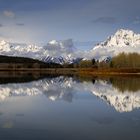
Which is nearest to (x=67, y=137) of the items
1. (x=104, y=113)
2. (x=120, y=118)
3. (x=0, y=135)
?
(x=0, y=135)

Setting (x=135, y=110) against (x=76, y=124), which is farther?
(x=135, y=110)

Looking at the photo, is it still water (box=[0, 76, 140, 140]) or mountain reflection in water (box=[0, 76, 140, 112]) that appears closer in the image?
still water (box=[0, 76, 140, 140])

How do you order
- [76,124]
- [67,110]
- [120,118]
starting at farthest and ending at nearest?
[67,110], [120,118], [76,124]

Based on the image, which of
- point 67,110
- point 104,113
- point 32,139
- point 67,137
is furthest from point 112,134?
point 67,110

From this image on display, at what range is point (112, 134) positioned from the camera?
50.1 ft

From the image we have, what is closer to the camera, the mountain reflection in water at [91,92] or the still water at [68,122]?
the still water at [68,122]

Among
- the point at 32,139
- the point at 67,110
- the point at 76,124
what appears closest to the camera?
the point at 32,139

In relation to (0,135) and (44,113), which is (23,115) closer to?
(44,113)

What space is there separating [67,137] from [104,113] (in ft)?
→ 24.9

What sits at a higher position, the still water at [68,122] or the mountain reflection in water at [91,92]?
the still water at [68,122]

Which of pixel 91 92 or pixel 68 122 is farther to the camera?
pixel 91 92

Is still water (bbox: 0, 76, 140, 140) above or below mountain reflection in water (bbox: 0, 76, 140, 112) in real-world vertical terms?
above

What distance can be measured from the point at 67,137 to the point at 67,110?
8517 mm

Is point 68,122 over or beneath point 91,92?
over
